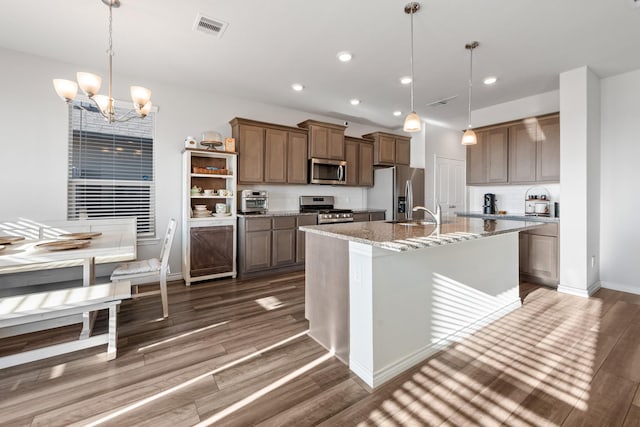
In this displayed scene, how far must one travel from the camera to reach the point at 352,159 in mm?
5586

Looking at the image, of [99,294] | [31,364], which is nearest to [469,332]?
[99,294]

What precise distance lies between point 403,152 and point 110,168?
201 inches

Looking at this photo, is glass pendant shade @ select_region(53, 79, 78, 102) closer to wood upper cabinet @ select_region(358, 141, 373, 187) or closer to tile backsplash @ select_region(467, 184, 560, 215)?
wood upper cabinet @ select_region(358, 141, 373, 187)

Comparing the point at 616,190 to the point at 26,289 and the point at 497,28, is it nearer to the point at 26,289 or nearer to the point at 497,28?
the point at 497,28

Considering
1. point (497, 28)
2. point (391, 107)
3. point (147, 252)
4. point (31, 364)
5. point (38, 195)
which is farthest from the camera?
point (391, 107)

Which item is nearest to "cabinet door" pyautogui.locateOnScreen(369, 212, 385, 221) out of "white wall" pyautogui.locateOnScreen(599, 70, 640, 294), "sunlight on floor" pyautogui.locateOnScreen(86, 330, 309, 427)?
"white wall" pyautogui.locateOnScreen(599, 70, 640, 294)

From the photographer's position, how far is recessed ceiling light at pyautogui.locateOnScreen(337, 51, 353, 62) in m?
3.19

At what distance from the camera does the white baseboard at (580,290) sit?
3.48 meters

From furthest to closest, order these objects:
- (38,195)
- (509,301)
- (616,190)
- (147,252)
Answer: (147,252)
(616,190)
(38,195)
(509,301)

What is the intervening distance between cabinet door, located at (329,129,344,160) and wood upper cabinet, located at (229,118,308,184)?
0.49 metres

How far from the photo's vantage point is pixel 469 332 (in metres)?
2.51

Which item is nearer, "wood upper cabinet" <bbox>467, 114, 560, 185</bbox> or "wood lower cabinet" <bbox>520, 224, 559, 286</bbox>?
"wood lower cabinet" <bbox>520, 224, 559, 286</bbox>

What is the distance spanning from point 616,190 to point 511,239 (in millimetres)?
2004

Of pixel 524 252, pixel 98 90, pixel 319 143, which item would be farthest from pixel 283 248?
pixel 524 252
